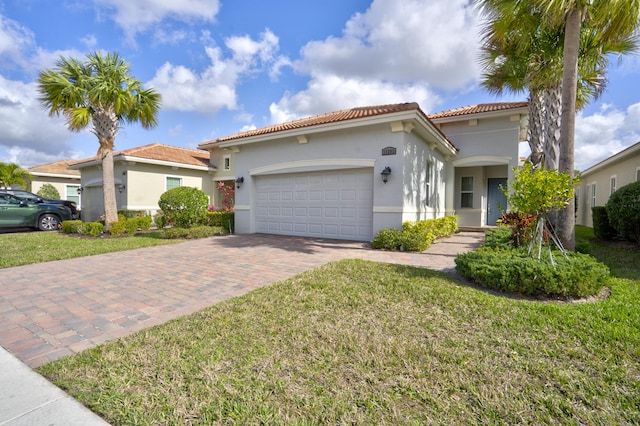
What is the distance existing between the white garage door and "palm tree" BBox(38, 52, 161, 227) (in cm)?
596

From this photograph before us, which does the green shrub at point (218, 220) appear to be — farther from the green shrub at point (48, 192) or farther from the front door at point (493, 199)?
the green shrub at point (48, 192)

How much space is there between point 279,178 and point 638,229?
1137cm

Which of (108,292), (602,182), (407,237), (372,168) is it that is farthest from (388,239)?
(602,182)

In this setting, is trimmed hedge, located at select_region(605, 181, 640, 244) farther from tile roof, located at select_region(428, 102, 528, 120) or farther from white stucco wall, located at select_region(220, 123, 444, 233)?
white stucco wall, located at select_region(220, 123, 444, 233)

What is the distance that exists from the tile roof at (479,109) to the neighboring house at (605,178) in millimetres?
3712

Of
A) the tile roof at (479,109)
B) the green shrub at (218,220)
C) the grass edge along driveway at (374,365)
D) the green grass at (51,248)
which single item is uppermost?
the tile roof at (479,109)

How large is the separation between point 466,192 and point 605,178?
682 cm

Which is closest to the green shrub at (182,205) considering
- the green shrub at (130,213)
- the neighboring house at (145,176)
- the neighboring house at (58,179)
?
the green shrub at (130,213)

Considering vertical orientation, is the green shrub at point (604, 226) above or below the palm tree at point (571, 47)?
below

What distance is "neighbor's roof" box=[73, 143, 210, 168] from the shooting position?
14910mm

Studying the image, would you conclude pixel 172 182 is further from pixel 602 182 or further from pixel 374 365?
pixel 602 182

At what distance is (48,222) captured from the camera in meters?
13.4

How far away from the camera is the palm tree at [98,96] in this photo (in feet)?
34.5

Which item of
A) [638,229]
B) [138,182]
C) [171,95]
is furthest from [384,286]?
[138,182]
